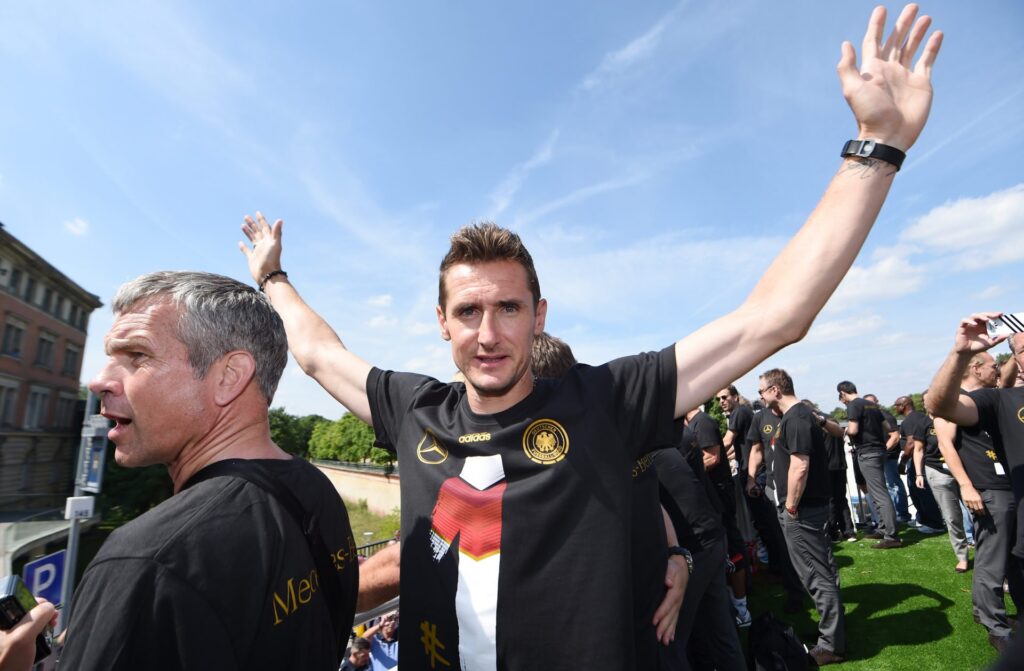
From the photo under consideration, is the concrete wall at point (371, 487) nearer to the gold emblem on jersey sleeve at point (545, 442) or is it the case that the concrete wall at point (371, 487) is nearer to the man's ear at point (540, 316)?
the man's ear at point (540, 316)

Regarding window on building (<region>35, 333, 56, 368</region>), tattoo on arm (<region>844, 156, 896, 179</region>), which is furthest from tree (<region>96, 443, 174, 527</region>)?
tattoo on arm (<region>844, 156, 896, 179</region>)

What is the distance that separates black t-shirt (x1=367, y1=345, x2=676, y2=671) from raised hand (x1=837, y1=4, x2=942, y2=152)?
3.39ft

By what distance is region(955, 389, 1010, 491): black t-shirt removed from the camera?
5.35m

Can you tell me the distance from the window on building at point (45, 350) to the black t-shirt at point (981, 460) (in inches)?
2432

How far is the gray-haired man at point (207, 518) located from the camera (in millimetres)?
1264

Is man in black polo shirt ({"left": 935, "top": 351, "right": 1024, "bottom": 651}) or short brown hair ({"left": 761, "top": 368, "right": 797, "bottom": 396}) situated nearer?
man in black polo shirt ({"left": 935, "top": 351, "right": 1024, "bottom": 651})

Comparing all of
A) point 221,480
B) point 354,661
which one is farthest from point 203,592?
point 354,661

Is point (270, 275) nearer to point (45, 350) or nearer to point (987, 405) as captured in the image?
point (987, 405)

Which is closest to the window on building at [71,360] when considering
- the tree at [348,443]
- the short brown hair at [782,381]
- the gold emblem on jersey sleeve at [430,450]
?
the tree at [348,443]

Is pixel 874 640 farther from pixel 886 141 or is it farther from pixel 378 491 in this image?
pixel 378 491

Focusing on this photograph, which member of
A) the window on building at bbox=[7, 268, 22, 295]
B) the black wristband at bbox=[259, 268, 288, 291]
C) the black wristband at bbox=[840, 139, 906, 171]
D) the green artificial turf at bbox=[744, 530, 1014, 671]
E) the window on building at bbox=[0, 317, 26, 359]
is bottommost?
the green artificial turf at bbox=[744, 530, 1014, 671]

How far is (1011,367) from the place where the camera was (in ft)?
19.6

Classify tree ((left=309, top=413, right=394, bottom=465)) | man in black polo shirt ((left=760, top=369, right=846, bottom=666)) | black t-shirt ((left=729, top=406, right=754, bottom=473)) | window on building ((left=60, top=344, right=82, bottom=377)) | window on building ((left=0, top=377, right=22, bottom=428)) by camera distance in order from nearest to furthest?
man in black polo shirt ((left=760, top=369, right=846, bottom=666))
black t-shirt ((left=729, top=406, right=754, bottom=473))
window on building ((left=0, top=377, right=22, bottom=428))
window on building ((left=60, top=344, right=82, bottom=377))
tree ((left=309, top=413, right=394, bottom=465))

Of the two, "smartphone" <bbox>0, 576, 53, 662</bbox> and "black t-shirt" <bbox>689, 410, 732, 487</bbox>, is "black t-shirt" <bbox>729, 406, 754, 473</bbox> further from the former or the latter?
"smartphone" <bbox>0, 576, 53, 662</bbox>
